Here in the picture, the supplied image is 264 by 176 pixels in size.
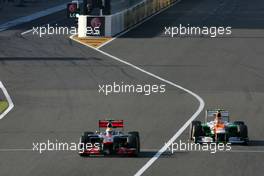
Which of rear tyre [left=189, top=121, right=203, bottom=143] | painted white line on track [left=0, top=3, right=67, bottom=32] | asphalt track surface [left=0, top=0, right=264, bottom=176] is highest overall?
rear tyre [left=189, top=121, right=203, bottom=143]

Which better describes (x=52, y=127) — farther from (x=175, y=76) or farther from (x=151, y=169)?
(x=175, y=76)

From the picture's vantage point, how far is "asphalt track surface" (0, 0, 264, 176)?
27.6m

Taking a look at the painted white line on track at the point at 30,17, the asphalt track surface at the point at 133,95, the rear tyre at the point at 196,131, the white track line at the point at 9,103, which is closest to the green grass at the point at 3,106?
the white track line at the point at 9,103

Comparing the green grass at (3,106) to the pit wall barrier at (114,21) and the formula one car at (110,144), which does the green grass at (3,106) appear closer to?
the formula one car at (110,144)

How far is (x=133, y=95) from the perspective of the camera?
41.8 metres

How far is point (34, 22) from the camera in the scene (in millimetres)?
73000

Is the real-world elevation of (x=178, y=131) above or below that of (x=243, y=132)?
below

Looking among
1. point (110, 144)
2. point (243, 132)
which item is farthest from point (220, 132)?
point (110, 144)

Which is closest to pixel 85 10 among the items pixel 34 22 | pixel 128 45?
pixel 128 45

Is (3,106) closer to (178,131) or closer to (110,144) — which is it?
(178,131)

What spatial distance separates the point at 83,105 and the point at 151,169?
12623 mm

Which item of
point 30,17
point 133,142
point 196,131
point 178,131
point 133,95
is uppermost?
point 133,142

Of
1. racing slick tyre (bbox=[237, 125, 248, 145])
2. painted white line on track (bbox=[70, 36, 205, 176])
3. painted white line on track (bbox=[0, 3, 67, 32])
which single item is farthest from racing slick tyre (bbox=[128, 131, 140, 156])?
painted white line on track (bbox=[0, 3, 67, 32])

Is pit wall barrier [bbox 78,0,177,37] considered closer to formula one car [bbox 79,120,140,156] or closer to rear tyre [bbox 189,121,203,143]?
rear tyre [bbox 189,121,203,143]
